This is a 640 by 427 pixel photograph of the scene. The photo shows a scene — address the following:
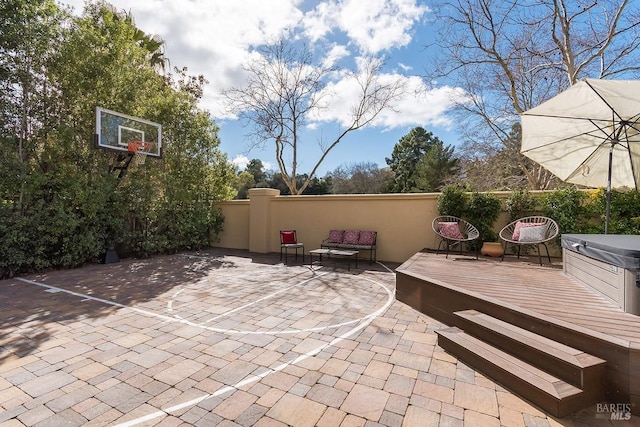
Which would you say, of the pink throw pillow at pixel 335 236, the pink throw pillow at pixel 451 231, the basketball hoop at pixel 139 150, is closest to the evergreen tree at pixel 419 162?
the pink throw pillow at pixel 335 236

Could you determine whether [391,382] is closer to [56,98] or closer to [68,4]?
[56,98]

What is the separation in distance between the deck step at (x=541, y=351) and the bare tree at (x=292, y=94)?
1198 centimetres

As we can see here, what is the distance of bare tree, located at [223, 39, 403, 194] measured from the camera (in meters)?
12.7

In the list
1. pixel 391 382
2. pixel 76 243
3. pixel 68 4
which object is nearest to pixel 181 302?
pixel 391 382

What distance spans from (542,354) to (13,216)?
8.21m

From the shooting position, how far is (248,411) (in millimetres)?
1867

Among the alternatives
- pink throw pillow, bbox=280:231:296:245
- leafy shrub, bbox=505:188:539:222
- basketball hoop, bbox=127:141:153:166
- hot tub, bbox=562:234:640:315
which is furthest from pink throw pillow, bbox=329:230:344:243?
basketball hoop, bbox=127:141:153:166

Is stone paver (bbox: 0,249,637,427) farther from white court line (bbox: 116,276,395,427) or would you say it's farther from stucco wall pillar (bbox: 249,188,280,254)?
stucco wall pillar (bbox: 249,188,280,254)

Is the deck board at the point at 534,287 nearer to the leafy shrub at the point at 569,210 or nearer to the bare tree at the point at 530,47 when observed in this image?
the leafy shrub at the point at 569,210

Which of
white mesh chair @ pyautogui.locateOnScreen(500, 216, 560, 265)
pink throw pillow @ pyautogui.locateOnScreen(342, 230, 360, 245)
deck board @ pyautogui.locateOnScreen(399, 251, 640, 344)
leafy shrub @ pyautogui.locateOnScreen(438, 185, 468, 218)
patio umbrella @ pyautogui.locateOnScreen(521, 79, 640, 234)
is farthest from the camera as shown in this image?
pink throw pillow @ pyautogui.locateOnScreen(342, 230, 360, 245)

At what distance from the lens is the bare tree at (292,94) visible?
12.7m

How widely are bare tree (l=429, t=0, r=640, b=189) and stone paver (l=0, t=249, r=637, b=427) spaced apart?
8.21m

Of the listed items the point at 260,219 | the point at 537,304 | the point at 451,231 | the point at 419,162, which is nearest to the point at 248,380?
the point at 537,304

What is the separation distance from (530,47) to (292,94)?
28.9ft
